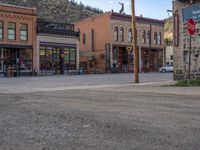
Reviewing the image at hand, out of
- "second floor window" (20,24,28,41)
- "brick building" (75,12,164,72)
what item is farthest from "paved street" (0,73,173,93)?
"brick building" (75,12,164,72)

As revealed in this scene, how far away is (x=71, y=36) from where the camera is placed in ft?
200

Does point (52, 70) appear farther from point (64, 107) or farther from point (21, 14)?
point (64, 107)

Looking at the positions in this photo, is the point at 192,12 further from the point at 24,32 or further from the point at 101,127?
the point at 24,32

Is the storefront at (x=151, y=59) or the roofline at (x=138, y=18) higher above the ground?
the roofline at (x=138, y=18)

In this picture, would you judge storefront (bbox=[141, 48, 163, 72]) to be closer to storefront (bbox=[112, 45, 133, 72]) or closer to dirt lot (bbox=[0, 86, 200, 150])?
storefront (bbox=[112, 45, 133, 72])

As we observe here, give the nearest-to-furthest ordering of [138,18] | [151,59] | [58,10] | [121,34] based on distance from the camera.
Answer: [121,34] < [138,18] < [151,59] < [58,10]

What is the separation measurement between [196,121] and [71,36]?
175 ft

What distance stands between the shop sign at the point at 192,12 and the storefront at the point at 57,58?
108ft

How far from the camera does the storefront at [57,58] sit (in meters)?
57.1

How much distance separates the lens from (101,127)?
7965 mm

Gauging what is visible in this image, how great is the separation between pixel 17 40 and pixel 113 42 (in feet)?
61.2

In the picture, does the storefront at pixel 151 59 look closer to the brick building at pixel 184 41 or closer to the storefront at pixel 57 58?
the storefront at pixel 57 58

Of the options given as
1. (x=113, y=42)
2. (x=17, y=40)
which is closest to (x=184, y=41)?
(x=17, y=40)

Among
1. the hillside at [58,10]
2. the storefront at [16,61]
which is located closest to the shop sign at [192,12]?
the storefront at [16,61]
